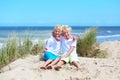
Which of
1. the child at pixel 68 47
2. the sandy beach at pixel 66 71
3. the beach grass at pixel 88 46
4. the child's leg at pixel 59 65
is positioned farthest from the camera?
the beach grass at pixel 88 46

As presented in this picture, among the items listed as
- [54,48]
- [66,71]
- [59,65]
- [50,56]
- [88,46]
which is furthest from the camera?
[88,46]

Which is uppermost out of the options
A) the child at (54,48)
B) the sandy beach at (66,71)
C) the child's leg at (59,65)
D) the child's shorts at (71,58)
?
the child at (54,48)

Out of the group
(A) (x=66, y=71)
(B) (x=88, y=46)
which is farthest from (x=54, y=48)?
(B) (x=88, y=46)

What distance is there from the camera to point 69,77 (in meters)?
9.37

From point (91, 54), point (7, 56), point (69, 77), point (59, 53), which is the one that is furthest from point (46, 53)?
point (91, 54)

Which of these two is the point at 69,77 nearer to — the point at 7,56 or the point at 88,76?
the point at 88,76

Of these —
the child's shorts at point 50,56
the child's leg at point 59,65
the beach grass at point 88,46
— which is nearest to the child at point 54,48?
the child's shorts at point 50,56

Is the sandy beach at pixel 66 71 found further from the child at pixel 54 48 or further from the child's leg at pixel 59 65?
the child at pixel 54 48

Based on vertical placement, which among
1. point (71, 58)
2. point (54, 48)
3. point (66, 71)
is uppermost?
point (54, 48)

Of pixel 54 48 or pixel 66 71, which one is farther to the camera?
pixel 54 48

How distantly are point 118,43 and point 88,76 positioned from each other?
6.82 meters

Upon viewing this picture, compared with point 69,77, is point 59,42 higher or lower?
higher

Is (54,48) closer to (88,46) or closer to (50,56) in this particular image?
(50,56)

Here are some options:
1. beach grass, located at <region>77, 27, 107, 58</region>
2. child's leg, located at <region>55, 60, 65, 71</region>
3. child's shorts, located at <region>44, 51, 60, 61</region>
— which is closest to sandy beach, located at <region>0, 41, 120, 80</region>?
child's leg, located at <region>55, 60, 65, 71</region>
